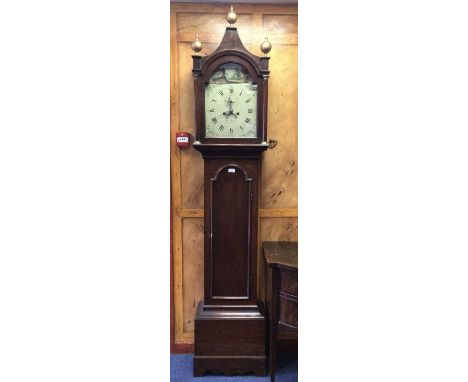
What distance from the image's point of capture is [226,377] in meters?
2.02

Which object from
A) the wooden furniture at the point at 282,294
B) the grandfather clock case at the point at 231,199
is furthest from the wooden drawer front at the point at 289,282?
the grandfather clock case at the point at 231,199

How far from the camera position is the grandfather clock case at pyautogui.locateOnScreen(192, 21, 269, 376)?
6.47 feet

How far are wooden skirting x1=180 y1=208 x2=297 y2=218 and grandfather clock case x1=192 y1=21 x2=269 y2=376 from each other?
24 centimetres

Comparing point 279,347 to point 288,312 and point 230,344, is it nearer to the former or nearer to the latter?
point 230,344

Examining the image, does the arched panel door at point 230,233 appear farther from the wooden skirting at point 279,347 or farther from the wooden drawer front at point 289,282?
the wooden skirting at point 279,347

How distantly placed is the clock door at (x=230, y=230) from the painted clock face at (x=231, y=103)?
17 cm

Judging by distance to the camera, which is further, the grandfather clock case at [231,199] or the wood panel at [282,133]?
the wood panel at [282,133]

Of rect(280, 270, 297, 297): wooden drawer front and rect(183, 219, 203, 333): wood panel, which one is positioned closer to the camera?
rect(280, 270, 297, 297): wooden drawer front

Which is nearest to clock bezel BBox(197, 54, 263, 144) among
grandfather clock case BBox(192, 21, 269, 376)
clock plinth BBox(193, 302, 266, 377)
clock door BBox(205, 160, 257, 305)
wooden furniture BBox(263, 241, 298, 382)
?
grandfather clock case BBox(192, 21, 269, 376)

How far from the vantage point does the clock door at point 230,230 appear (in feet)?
6.64

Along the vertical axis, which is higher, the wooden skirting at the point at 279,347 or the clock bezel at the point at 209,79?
the clock bezel at the point at 209,79

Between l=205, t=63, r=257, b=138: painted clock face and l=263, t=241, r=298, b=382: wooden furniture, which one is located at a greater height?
l=205, t=63, r=257, b=138: painted clock face

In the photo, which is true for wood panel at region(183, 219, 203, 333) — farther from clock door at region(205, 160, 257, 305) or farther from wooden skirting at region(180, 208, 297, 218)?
clock door at region(205, 160, 257, 305)
